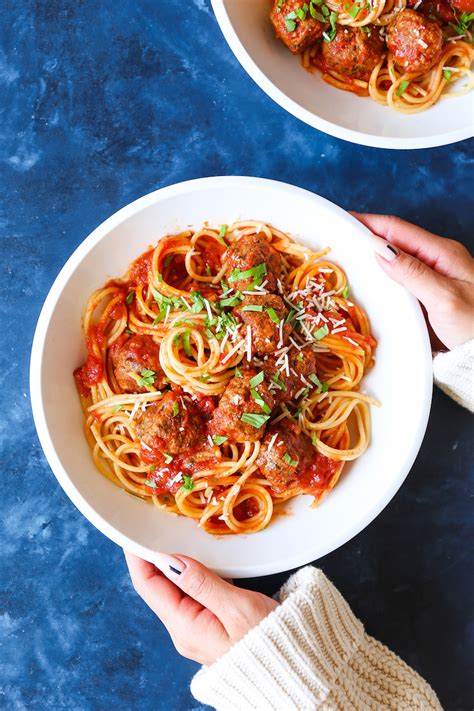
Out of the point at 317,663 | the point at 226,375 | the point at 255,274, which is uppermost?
the point at 255,274

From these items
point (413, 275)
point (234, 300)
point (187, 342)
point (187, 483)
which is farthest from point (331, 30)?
point (187, 483)

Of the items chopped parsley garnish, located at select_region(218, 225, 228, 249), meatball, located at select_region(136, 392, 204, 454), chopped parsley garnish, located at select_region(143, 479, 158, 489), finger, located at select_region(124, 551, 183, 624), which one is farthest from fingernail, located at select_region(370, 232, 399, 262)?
finger, located at select_region(124, 551, 183, 624)

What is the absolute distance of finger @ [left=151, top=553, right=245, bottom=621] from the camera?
2797 mm

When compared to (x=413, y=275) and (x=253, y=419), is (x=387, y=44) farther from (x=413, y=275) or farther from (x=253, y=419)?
(x=253, y=419)

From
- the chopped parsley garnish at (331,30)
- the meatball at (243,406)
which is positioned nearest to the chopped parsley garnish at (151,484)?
the meatball at (243,406)

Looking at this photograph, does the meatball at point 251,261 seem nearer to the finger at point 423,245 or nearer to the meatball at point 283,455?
the finger at point 423,245

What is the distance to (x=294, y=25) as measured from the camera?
3006 mm

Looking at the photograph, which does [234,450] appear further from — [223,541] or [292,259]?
[292,259]

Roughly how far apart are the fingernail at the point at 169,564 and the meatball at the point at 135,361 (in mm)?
685

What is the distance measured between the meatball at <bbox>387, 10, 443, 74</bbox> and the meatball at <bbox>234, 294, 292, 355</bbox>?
1.21 metres

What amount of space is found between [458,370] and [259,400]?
3.03ft

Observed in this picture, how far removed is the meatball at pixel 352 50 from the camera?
3.11 m

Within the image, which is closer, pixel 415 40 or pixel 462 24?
pixel 415 40

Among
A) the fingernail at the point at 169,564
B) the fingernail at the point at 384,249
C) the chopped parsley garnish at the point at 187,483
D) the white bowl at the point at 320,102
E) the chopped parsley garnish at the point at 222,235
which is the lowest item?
the fingernail at the point at 169,564
